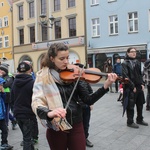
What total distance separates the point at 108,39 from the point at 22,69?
19407mm

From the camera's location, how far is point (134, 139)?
Result: 16.3 ft

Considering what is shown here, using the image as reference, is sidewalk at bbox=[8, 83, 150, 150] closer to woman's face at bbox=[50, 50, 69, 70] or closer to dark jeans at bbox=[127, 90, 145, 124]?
dark jeans at bbox=[127, 90, 145, 124]

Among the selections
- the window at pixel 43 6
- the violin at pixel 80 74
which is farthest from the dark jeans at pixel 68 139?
the window at pixel 43 6

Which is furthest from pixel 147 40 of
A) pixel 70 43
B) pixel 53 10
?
pixel 53 10

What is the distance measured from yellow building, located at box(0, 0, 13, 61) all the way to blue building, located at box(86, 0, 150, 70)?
41.0 feet

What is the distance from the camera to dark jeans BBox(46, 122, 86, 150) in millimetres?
2488

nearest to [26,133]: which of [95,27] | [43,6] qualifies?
[95,27]

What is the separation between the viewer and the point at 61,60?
247cm

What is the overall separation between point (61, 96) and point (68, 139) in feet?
1.53

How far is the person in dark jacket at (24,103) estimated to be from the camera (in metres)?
3.91

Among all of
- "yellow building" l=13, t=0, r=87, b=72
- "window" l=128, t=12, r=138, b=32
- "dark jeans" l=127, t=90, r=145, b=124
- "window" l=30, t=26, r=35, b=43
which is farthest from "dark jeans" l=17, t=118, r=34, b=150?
"window" l=30, t=26, r=35, b=43

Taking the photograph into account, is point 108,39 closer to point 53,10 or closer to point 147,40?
point 147,40

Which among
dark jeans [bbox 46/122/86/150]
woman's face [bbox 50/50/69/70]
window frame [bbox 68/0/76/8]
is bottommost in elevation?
dark jeans [bbox 46/122/86/150]

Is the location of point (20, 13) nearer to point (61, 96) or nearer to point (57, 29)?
point (57, 29)
